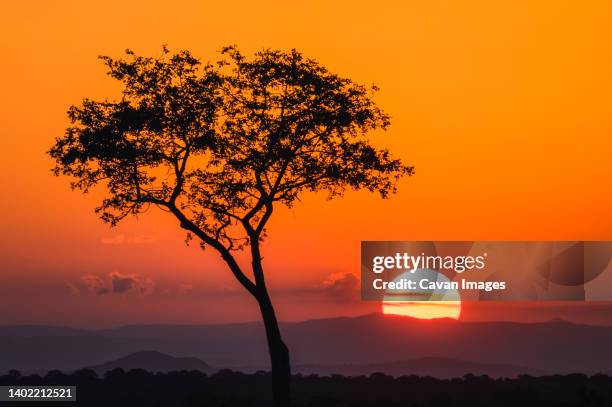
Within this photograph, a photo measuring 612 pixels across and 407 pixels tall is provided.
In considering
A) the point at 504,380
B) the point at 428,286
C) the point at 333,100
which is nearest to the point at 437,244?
→ the point at 428,286

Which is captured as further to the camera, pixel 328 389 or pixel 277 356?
pixel 328 389

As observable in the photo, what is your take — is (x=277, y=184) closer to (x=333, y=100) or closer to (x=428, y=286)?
(x=333, y=100)

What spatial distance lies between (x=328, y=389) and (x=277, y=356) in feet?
29.2

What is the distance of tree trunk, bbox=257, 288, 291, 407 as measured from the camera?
47.8 meters

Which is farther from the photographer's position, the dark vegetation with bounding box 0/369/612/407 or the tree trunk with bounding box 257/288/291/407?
the dark vegetation with bounding box 0/369/612/407

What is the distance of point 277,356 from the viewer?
157ft

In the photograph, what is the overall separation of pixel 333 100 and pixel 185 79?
7174 millimetres

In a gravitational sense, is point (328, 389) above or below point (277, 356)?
below

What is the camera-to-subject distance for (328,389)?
55812 millimetres

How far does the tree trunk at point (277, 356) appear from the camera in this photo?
47812 mm

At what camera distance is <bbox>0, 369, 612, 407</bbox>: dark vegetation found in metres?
50.2

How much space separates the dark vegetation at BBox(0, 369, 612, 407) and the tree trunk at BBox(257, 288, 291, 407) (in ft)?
6.58

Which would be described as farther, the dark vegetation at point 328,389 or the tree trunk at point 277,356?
the dark vegetation at point 328,389

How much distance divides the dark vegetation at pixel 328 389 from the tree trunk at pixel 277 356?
79.0 inches
